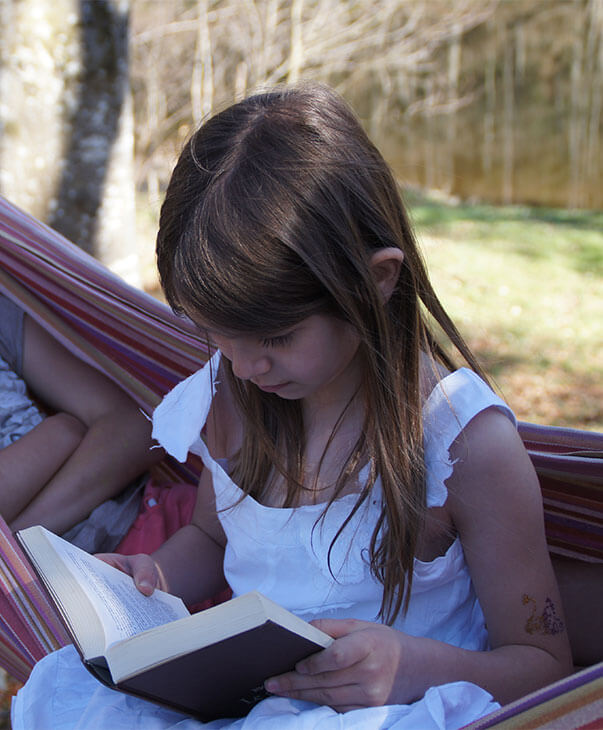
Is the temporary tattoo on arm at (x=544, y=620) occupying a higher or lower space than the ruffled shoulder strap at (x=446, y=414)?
lower

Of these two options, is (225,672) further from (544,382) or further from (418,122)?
(418,122)

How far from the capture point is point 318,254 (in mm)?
→ 1042

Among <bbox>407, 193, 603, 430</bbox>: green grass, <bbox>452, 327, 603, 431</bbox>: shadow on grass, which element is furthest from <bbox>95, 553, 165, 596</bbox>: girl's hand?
<bbox>452, 327, 603, 431</bbox>: shadow on grass

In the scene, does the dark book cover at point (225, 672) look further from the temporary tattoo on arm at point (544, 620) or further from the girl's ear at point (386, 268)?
the girl's ear at point (386, 268)

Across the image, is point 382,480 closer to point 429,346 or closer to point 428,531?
point 428,531

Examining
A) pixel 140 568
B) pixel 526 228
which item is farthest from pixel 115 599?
pixel 526 228

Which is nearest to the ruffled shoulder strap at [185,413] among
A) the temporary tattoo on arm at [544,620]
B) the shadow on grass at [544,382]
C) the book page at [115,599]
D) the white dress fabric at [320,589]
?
the white dress fabric at [320,589]

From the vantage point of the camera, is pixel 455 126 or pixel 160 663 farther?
pixel 455 126

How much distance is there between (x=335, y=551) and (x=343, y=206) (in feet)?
1.57

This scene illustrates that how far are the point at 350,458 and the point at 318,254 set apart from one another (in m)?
0.33

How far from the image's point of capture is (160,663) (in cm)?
88

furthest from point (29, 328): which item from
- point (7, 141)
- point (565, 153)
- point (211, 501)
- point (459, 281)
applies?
point (565, 153)

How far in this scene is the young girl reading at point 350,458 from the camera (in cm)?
103

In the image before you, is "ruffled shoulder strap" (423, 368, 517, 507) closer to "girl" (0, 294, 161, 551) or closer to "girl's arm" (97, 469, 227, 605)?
"girl's arm" (97, 469, 227, 605)
